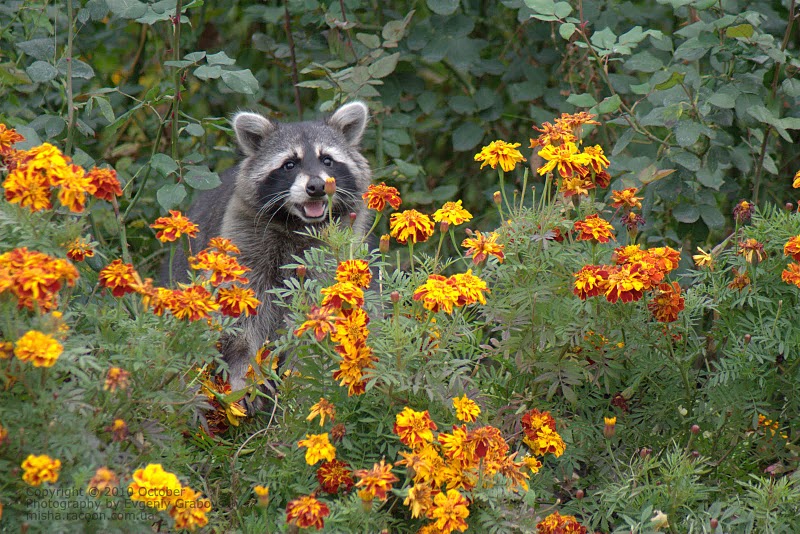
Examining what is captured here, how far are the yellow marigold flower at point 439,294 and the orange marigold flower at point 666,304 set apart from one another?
2.58 feet

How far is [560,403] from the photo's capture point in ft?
11.3

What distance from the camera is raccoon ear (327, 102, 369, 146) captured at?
17.1 ft

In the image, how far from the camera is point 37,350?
2.29 m

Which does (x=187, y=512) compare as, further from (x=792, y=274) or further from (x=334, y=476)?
(x=792, y=274)

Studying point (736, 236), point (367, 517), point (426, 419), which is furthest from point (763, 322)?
point (367, 517)

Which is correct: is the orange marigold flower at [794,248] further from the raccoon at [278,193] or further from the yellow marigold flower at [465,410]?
the raccoon at [278,193]

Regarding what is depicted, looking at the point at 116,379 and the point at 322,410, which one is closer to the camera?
the point at 116,379

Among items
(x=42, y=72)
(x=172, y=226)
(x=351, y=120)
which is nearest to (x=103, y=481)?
(x=172, y=226)

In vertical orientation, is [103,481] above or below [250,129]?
above

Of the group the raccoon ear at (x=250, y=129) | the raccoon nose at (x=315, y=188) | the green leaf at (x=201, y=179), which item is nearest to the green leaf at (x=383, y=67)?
the raccoon ear at (x=250, y=129)

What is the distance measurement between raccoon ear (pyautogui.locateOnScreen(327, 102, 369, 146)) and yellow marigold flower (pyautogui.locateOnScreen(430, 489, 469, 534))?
286cm

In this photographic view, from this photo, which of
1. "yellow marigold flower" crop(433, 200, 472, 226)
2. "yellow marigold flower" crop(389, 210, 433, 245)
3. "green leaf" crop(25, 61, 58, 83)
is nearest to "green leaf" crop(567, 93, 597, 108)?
"yellow marigold flower" crop(433, 200, 472, 226)

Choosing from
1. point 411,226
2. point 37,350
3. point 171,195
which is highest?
point 37,350

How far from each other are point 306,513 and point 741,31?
2.64 meters
